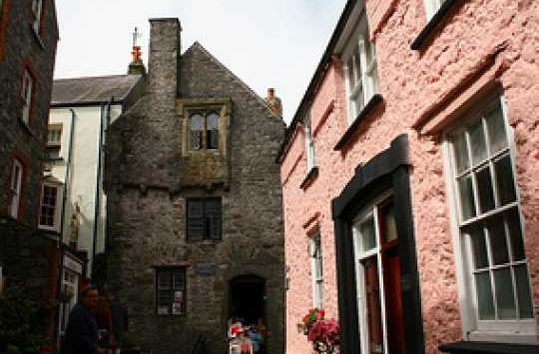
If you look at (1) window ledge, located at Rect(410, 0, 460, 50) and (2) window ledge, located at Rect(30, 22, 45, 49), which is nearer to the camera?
(1) window ledge, located at Rect(410, 0, 460, 50)

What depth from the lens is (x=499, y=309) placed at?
160 inches

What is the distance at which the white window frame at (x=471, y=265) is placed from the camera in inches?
149

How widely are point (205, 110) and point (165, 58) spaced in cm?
266

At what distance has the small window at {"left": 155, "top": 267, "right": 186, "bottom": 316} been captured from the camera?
17953 mm

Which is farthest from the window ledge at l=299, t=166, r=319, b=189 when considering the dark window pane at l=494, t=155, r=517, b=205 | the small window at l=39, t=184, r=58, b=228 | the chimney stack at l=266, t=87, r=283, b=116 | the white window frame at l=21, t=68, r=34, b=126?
the chimney stack at l=266, t=87, r=283, b=116

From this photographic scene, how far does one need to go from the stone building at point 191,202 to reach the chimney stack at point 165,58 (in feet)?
0.13

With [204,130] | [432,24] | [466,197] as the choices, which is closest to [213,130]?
[204,130]

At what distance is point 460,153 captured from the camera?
4773 millimetres

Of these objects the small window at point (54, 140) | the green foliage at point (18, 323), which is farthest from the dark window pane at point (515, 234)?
the small window at point (54, 140)

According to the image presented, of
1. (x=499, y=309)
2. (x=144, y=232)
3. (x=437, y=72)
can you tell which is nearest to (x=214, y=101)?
(x=144, y=232)

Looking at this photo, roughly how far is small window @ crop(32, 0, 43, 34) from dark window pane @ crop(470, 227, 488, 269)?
14.0 meters

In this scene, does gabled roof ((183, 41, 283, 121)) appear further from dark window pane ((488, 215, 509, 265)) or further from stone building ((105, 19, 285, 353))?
dark window pane ((488, 215, 509, 265))

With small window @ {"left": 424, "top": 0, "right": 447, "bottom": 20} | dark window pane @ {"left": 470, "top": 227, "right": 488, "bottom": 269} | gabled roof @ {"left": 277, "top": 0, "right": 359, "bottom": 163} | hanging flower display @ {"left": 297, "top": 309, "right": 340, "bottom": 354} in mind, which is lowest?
hanging flower display @ {"left": 297, "top": 309, "right": 340, "bottom": 354}

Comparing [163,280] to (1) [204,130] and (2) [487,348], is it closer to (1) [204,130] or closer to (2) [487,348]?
(1) [204,130]
